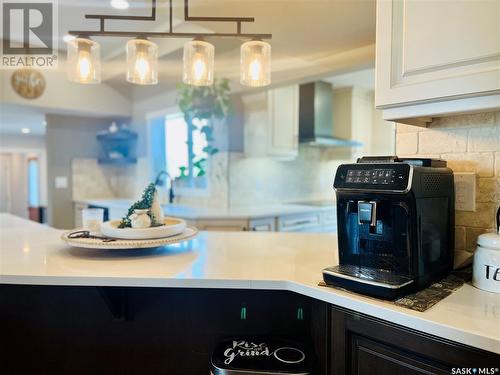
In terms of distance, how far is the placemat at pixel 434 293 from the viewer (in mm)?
899

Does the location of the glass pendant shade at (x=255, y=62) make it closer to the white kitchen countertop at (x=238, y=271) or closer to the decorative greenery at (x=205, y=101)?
the white kitchen countertop at (x=238, y=271)

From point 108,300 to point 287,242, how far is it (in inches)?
33.6

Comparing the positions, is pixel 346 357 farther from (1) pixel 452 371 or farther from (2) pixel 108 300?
(2) pixel 108 300

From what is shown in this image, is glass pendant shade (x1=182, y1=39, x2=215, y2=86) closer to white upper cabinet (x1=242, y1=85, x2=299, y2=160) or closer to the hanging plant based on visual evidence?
the hanging plant

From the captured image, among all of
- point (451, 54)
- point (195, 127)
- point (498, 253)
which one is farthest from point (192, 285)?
point (195, 127)

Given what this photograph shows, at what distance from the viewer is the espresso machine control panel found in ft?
3.09

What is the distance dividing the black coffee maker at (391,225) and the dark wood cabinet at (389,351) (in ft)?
0.31

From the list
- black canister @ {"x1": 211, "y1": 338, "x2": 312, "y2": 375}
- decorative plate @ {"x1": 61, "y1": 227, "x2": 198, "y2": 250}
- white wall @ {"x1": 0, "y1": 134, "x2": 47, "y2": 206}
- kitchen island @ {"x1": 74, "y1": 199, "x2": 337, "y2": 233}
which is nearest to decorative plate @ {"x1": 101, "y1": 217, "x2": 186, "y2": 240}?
decorative plate @ {"x1": 61, "y1": 227, "x2": 198, "y2": 250}

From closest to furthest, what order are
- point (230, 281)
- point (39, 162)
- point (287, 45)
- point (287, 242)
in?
point (230, 281)
point (287, 242)
point (287, 45)
point (39, 162)

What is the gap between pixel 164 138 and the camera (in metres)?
4.34

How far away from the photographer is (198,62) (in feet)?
5.09

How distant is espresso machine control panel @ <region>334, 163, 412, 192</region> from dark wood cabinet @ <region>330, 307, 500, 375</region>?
1.20 ft

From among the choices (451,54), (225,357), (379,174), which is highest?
(451,54)

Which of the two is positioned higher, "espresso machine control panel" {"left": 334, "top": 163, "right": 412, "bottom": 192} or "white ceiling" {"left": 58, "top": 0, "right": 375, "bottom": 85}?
"white ceiling" {"left": 58, "top": 0, "right": 375, "bottom": 85}
